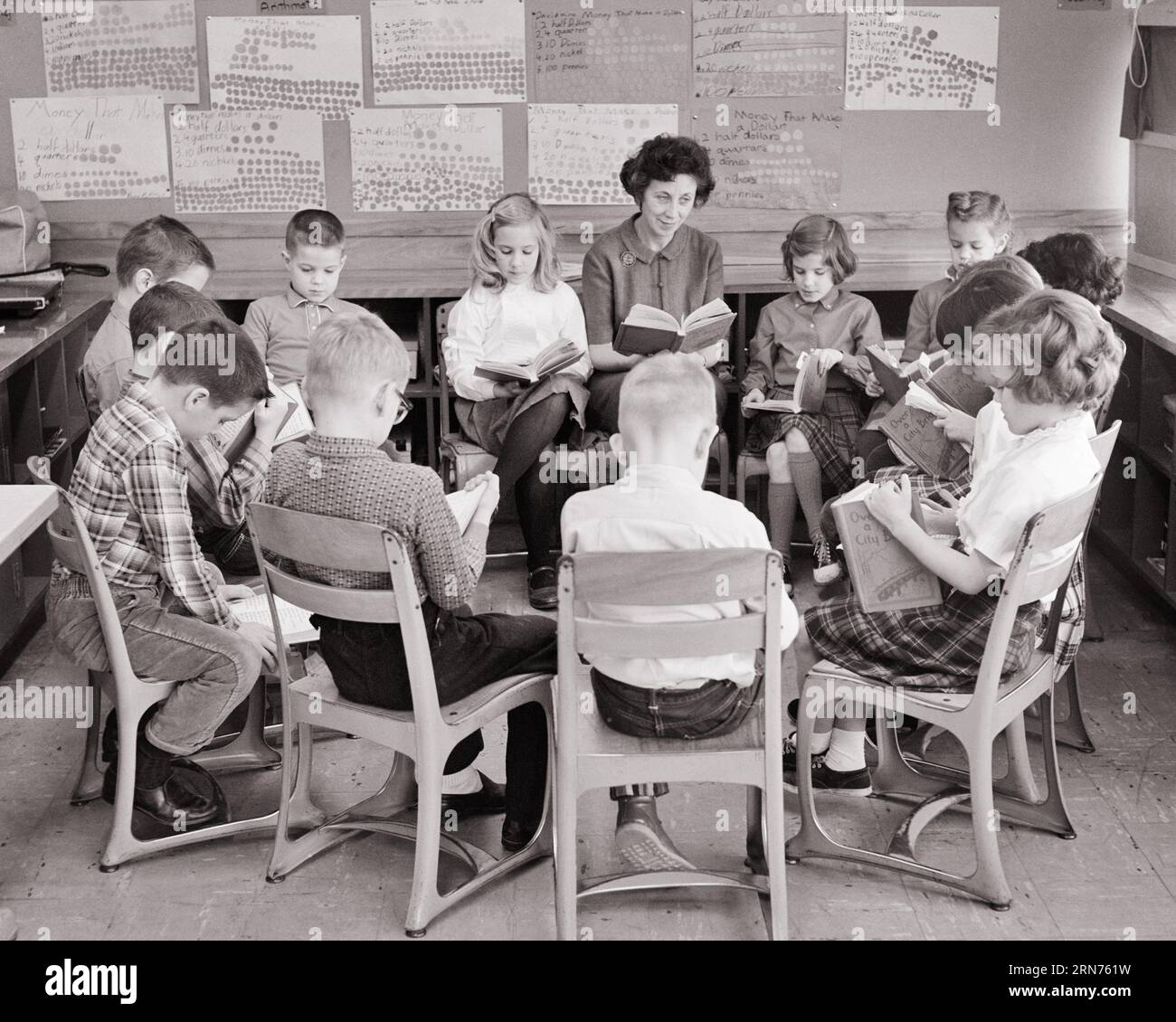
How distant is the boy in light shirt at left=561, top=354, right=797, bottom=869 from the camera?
92.4 inches

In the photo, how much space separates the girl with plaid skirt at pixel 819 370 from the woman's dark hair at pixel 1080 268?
631 millimetres

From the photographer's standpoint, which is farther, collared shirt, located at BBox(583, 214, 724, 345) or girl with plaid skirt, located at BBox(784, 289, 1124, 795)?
collared shirt, located at BBox(583, 214, 724, 345)

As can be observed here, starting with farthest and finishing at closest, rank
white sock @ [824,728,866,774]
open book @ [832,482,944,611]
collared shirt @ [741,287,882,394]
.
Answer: collared shirt @ [741,287,882,394] < white sock @ [824,728,866,774] < open book @ [832,482,944,611]

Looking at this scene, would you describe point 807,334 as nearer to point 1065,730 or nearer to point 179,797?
point 1065,730

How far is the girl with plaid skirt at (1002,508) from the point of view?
8.33 feet

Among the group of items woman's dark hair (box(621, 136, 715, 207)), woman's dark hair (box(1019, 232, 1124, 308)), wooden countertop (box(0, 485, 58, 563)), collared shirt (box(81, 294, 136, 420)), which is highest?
woman's dark hair (box(621, 136, 715, 207))

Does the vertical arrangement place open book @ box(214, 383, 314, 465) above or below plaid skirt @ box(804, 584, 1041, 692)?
above

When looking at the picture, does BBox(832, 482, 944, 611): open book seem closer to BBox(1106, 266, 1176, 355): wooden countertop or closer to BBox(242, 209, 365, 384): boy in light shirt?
BBox(1106, 266, 1176, 355): wooden countertop

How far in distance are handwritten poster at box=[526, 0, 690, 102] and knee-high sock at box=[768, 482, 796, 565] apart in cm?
150

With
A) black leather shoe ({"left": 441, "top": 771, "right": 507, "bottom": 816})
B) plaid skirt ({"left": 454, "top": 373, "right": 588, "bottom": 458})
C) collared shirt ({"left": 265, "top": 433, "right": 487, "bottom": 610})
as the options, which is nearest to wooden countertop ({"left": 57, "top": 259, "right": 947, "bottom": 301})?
plaid skirt ({"left": 454, "top": 373, "right": 588, "bottom": 458})

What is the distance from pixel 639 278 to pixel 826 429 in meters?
0.70

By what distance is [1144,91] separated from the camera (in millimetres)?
4789

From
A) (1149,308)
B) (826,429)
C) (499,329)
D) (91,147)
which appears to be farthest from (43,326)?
(1149,308)

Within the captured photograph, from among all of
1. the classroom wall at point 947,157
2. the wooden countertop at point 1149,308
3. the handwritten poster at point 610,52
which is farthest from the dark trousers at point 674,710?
the handwritten poster at point 610,52
